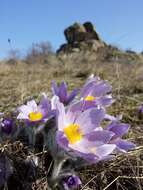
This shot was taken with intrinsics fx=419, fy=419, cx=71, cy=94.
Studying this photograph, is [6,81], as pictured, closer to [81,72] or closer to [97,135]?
[81,72]

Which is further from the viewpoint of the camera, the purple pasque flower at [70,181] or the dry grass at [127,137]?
the dry grass at [127,137]

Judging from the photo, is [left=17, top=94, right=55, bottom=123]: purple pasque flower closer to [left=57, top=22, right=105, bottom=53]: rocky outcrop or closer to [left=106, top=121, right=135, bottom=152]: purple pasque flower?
[left=106, top=121, right=135, bottom=152]: purple pasque flower

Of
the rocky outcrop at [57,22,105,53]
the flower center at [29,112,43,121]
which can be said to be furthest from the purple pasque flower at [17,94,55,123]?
the rocky outcrop at [57,22,105,53]

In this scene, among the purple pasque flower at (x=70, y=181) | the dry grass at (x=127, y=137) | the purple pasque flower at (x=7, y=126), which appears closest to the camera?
the purple pasque flower at (x=70, y=181)

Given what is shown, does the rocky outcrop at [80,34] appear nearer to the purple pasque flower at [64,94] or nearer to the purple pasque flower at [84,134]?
the purple pasque flower at [64,94]

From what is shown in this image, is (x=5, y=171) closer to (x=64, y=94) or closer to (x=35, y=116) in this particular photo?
(x=35, y=116)

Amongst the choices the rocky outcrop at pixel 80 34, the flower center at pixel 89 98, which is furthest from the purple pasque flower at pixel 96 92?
the rocky outcrop at pixel 80 34

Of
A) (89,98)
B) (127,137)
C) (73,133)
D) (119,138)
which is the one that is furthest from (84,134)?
(127,137)

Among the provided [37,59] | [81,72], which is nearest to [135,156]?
[81,72]
